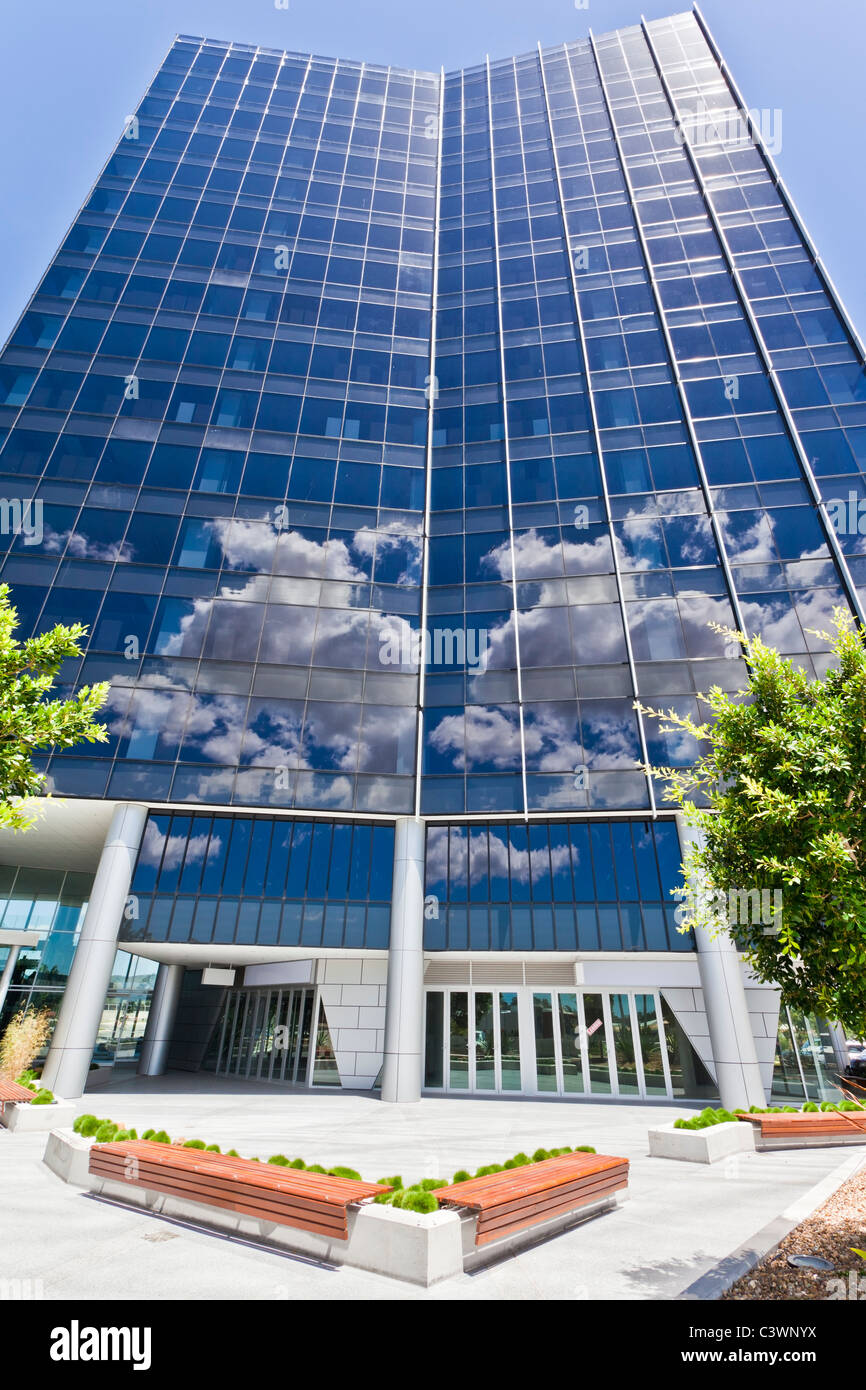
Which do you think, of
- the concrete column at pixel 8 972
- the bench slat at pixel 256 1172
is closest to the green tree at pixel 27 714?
the bench slat at pixel 256 1172

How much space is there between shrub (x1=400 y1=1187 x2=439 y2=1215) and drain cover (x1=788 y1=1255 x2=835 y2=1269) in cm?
378

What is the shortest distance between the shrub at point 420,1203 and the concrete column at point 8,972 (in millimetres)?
28153

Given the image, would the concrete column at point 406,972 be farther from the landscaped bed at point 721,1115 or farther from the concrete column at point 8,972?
the concrete column at point 8,972

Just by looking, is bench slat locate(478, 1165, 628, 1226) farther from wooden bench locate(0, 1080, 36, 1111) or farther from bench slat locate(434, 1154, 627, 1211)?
wooden bench locate(0, 1080, 36, 1111)

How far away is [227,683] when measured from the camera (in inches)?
1037

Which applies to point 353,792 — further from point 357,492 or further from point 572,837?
point 357,492

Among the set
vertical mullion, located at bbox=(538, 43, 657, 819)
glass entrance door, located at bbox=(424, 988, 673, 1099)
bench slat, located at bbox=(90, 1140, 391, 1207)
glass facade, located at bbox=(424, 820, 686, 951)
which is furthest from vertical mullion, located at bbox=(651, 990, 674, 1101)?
bench slat, located at bbox=(90, 1140, 391, 1207)

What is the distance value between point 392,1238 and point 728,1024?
19.5 m

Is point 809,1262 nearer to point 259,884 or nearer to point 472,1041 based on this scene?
point 259,884

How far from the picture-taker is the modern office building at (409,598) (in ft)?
80.9

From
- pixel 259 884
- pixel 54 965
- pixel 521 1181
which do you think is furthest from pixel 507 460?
pixel 54 965

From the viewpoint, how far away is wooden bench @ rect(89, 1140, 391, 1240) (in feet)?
23.2

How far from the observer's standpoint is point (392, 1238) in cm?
667
